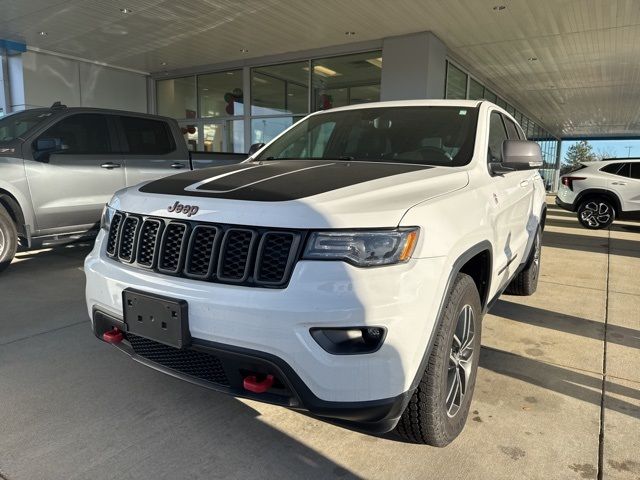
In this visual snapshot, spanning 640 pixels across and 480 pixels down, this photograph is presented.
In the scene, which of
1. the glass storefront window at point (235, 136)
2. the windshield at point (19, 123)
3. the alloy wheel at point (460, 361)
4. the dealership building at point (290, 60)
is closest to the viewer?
the alloy wheel at point (460, 361)

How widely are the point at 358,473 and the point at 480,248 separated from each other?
1224 mm

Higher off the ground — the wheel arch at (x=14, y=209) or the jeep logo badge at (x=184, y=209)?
the jeep logo badge at (x=184, y=209)

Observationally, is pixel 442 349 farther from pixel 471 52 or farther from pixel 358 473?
pixel 471 52

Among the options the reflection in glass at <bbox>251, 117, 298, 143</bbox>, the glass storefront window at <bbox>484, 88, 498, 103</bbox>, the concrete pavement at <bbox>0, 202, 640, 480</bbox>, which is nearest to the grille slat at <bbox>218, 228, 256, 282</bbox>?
the concrete pavement at <bbox>0, 202, 640, 480</bbox>

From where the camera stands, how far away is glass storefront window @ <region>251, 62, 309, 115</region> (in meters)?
13.6

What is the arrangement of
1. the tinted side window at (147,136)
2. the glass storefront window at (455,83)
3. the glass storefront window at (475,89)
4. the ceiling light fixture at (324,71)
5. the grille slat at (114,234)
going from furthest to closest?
the glass storefront window at (475,89) → the ceiling light fixture at (324,71) → the glass storefront window at (455,83) → the tinted side window at (147,136) → the grille slat at (114,234)

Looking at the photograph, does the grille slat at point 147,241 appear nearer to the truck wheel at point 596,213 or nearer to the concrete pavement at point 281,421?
the concrete pavement at point 281,421

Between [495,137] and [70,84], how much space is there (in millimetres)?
14622

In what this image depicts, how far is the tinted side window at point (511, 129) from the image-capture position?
407cm

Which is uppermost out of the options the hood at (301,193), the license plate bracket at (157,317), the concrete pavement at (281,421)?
the hood at (301,193)

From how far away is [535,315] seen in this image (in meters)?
4.38

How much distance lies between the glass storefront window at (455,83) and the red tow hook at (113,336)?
11672mm

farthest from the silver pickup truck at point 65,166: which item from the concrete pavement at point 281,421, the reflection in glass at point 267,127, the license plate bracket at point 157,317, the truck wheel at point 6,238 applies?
the reflection in glass at point 267,127

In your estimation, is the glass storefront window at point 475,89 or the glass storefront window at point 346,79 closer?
the glass storefront window at point 346,79
